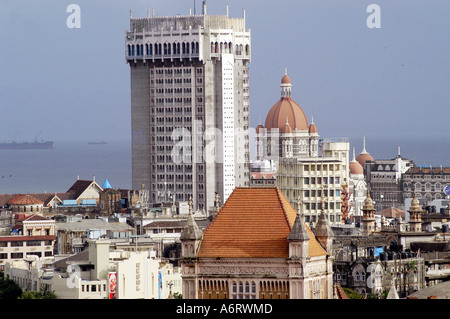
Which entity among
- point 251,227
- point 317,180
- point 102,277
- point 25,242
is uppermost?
point 317,180

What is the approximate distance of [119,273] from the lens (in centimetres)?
12725

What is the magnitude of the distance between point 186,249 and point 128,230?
11582 centimetres

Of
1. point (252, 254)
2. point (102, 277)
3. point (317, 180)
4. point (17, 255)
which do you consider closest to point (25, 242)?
point (17, 255)

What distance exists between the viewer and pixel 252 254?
71.6m

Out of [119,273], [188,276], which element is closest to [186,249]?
[188,276]

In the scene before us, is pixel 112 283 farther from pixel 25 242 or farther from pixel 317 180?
pixel 317 180

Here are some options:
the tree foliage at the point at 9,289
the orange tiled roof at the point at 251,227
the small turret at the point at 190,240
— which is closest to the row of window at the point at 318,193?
the tree foliage at the point at 9,289

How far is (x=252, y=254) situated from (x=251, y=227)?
120cm

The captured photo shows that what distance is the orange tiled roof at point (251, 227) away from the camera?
7194 cm

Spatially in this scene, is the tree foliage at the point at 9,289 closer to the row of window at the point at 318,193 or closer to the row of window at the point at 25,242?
the row of window at the point at 25,242

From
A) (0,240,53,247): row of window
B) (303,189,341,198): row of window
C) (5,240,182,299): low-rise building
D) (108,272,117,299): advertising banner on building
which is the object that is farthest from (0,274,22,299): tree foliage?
(303,189,341,198): row of window

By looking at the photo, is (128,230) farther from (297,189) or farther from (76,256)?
(76,256)
